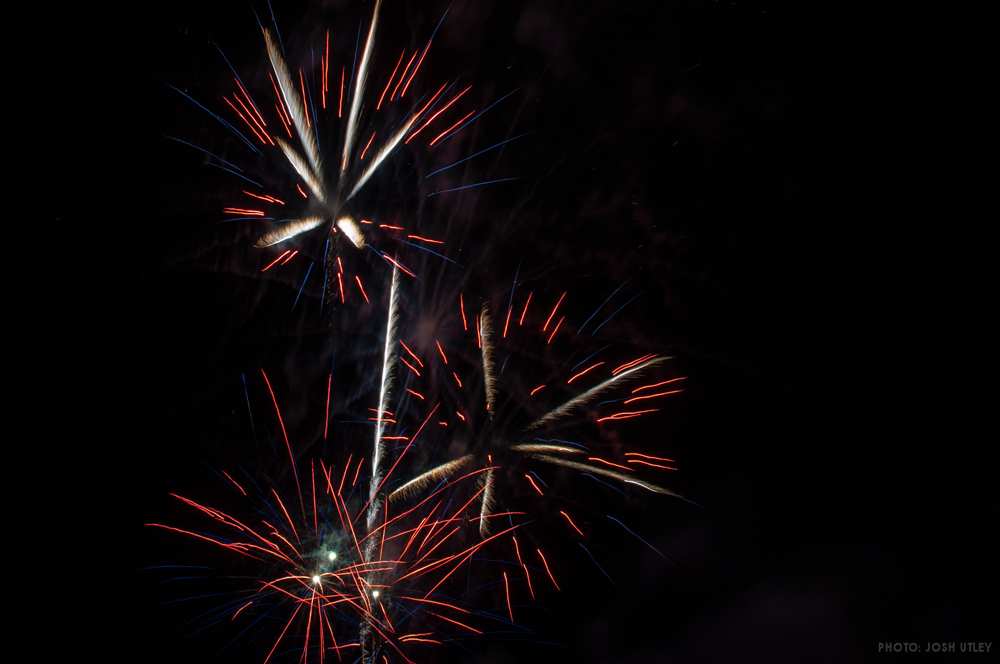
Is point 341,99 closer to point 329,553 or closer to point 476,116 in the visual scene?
point 476,116

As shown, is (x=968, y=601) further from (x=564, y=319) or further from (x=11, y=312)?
(x=11, y=312)

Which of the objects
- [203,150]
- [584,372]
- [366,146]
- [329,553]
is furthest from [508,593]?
[203,150]

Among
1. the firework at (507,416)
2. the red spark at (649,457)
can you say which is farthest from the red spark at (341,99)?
the red spark at (649,457)

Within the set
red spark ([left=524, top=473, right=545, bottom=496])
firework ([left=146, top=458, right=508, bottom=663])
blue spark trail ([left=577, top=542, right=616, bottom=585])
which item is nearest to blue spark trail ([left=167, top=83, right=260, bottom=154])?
firework ([left=146, top=458, right=508, bottom=663])

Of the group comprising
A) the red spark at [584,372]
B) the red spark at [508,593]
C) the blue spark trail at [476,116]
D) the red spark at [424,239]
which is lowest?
the red spark at [508,593]

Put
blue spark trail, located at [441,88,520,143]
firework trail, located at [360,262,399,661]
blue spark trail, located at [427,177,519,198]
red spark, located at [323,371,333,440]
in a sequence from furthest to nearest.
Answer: red spark, located at [323,371,333,440] < blue spark trail, located at [427,177,519,198] < blue spark trail, located at [441,88,520,143] < firework trail, located at [360,262,399,661]

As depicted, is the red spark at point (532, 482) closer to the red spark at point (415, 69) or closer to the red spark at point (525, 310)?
the red spark at point (525, 310)


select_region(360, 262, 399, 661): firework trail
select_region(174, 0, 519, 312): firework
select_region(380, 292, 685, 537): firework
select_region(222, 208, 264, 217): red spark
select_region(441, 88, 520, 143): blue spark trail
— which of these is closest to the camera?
select_region(174, 0, 519, 312): firework

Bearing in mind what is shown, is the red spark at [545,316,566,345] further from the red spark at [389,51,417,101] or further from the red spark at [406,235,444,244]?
the red spark at [389,51,417,101]

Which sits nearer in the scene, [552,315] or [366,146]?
[366,146]

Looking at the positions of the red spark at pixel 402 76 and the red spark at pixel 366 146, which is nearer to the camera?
the red spark at pixel 366 146

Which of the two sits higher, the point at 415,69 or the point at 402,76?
the point at 415,69

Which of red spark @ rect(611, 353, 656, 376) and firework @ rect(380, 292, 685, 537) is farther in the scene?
red spark @ rect(611, 353, 656, 376)
